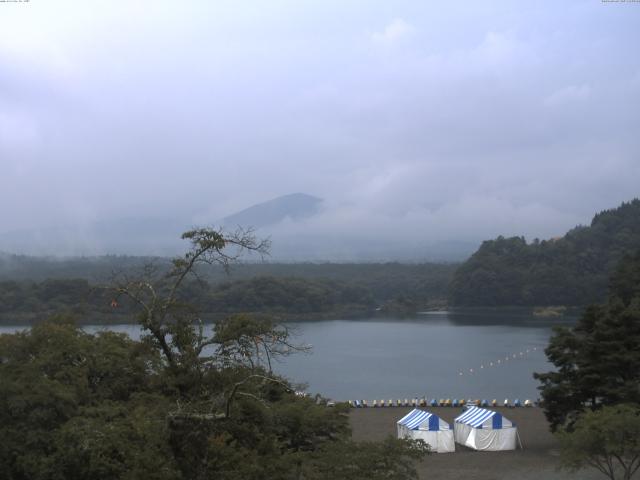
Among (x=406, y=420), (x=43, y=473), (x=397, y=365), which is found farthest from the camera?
(x=397, y=365)

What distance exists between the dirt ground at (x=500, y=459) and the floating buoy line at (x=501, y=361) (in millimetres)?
12981

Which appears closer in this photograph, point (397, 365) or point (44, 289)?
point (397, 365)

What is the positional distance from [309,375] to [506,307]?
4146cm

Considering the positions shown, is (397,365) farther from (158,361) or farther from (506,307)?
(506,307)

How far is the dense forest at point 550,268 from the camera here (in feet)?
212

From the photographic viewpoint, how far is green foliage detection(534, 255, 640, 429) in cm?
1355

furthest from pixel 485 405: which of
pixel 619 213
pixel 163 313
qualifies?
pixel 619 213

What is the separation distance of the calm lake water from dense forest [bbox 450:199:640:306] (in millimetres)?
10364

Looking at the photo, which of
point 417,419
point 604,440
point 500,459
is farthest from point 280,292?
point 604,440

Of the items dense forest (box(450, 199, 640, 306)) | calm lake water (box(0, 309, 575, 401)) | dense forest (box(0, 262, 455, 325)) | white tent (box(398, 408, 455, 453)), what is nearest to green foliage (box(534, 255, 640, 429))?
white tent (box(398, 408, 455, 453))

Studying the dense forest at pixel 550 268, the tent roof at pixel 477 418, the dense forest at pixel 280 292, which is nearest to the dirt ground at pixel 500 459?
the tent roof at pixel 477 418

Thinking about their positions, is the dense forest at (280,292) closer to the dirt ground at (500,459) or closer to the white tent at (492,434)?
A: the dirt ground at (500,459)

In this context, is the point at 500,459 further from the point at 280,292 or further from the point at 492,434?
the point at 280,292

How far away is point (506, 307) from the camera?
67.1 meters
